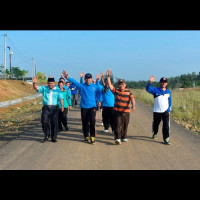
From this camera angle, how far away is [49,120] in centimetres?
800

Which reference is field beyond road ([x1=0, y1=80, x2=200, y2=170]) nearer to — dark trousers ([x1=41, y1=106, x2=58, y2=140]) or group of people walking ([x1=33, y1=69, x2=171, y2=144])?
dark trousers ([x1=41, y1=106, x2=58, y2=140])

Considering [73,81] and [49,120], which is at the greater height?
[73,81]

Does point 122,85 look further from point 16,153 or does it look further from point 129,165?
point 16,153

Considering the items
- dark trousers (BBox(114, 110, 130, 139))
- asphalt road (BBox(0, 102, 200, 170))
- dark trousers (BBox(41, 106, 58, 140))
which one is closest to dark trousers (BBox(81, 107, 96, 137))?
asphalt road (BBox(0, 102, 200, 170))

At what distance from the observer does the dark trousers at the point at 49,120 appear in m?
7.88

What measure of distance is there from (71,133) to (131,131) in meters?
2.24

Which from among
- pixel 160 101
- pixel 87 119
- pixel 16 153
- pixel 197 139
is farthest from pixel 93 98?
pixel 197 139

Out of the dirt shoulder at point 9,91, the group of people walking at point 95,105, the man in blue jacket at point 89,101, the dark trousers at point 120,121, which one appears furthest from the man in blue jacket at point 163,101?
the dirt shoulder at point 9,91

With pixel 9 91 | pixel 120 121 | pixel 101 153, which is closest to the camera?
pixel 101 153

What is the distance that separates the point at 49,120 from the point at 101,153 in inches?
86.0

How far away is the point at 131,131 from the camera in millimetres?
9852

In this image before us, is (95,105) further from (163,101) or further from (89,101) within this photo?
(163,101)

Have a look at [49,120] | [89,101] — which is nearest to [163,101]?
[89,101]

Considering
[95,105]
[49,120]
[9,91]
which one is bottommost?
[9,91]
